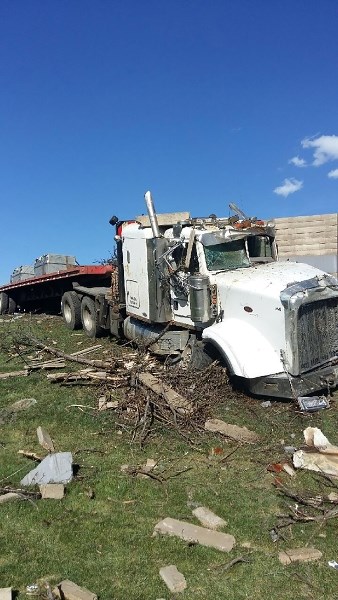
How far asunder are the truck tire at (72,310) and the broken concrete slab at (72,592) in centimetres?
953

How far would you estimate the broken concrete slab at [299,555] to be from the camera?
380 cm

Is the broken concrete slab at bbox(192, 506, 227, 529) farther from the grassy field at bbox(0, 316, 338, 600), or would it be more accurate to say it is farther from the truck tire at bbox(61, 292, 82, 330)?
the truck tire at bbox(61, 292, 82, 330)

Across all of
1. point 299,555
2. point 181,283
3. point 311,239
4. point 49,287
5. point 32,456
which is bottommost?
point 299,555

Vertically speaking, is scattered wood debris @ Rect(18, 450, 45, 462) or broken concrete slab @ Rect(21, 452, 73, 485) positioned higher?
broken concrete slab @ Rect(21, 452, 73, 485)

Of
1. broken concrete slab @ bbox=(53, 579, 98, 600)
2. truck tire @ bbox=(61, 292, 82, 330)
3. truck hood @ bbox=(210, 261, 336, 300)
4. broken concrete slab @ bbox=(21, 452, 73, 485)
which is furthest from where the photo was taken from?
truck tire @ bbox=(61, 292, 82, 330)

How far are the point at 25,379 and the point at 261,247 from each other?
176 inches

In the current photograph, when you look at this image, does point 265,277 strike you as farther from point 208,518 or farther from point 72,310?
point 72,310

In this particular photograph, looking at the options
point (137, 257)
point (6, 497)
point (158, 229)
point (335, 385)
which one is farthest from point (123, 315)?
point (6, 497)

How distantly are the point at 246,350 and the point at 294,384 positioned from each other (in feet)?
2.40

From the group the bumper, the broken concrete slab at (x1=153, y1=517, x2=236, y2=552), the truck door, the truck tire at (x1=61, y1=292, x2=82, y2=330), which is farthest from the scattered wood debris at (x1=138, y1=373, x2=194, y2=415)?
the truck tire at (x1=61, y1=292, x2=82, y2=330)

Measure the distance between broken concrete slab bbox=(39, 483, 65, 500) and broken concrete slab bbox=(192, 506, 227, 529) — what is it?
48.6 inches

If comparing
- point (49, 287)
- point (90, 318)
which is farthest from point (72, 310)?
point (49, 287)

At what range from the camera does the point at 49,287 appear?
14836mm

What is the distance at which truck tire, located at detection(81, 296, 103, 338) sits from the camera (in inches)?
466
